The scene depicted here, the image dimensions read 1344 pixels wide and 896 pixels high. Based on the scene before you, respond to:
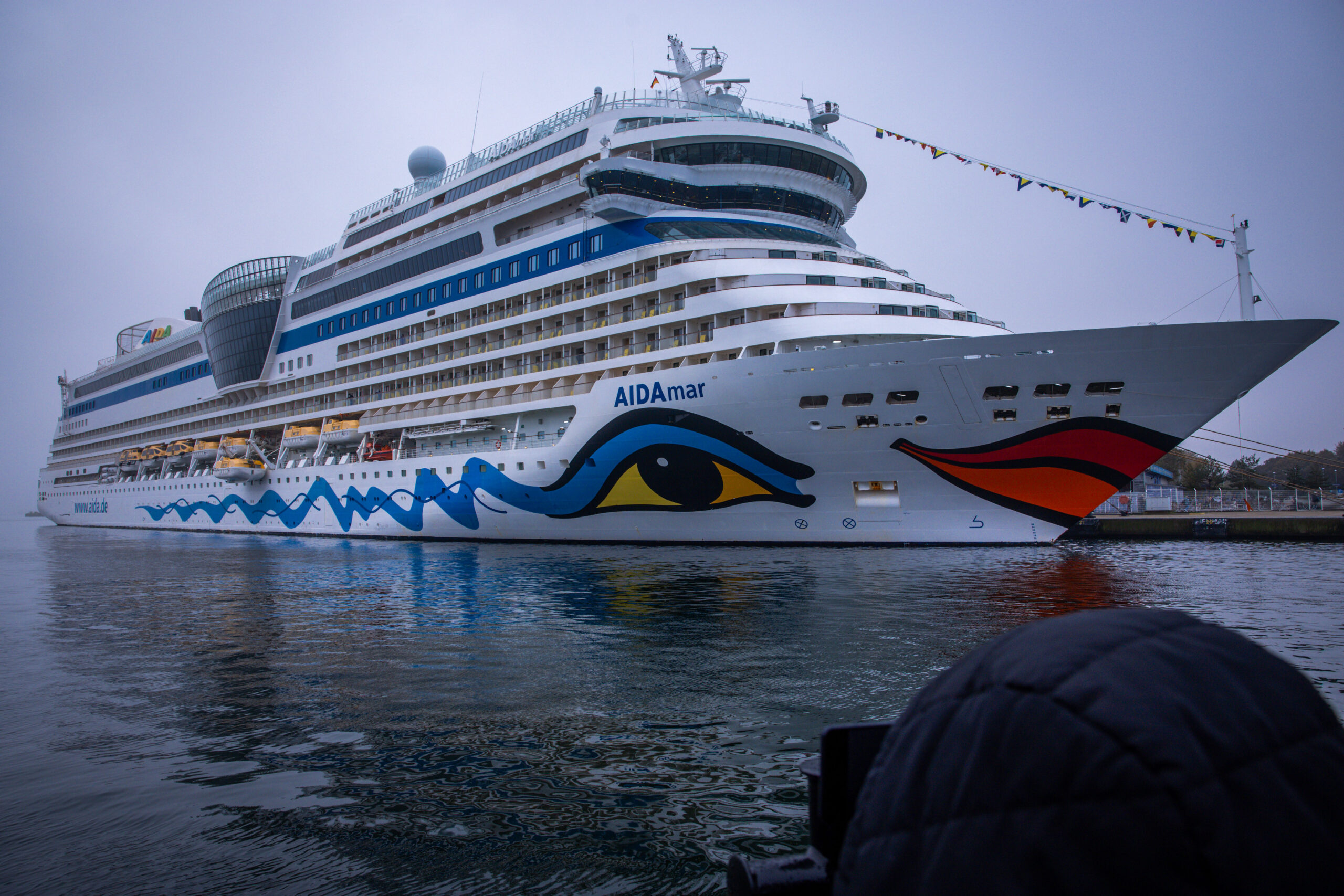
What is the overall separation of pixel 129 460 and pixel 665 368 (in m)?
46.6

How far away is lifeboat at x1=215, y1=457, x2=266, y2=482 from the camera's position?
35.9 m

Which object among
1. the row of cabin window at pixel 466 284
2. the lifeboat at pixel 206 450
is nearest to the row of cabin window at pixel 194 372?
the lifeboat at pixel 206 450

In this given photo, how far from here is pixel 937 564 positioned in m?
14.1

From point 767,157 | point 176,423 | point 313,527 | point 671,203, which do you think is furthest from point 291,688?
point 176,423

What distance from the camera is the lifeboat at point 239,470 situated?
1412 inches

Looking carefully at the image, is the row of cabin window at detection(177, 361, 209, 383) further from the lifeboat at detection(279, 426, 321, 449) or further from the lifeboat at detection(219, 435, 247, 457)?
the lifeboat at detection(279, 426, 321, 449)

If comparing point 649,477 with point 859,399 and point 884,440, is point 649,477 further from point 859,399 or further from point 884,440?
point 884,440

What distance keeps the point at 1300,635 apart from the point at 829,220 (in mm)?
21323

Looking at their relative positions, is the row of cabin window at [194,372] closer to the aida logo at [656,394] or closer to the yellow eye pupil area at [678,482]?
the aida logo at [656,394]

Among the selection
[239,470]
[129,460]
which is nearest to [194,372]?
[129,460]

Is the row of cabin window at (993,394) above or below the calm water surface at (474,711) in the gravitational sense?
above

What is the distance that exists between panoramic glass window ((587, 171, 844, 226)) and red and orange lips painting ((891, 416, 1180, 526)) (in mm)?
11729

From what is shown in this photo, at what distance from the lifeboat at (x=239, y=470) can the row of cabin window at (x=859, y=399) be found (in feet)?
99.2

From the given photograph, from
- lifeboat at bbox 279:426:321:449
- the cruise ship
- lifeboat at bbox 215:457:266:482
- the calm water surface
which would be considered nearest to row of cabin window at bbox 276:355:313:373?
the cruise ship
